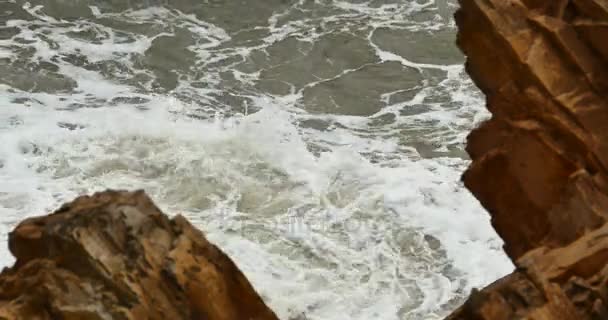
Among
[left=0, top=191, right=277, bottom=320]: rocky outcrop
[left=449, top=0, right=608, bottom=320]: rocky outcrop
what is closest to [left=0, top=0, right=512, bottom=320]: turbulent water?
[left=449, top=0, right=608, bottom=320]: rocky outcrop

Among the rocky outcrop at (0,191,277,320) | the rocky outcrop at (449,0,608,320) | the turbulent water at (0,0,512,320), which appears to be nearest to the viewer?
the rocky outcrop at (0,191,277,320)

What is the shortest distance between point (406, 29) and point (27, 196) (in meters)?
7.61

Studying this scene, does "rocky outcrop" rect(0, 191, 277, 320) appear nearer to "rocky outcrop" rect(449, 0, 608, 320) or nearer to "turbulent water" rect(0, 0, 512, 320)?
"rocky outcrop" rect(449, 0, 608, 320)

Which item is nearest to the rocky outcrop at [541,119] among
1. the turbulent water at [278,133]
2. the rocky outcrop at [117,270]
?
the rocky outcrop at [117,270]

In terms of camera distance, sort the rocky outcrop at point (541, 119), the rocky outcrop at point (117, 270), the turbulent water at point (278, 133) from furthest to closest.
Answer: the turbulent water at point (278, 133) → the rocky outcrop at point (541, 119) → the rocky outcrop at point (117, 270)

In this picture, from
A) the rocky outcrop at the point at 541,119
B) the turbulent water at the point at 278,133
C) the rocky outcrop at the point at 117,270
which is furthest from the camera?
the turbulent water at the point at 278,133

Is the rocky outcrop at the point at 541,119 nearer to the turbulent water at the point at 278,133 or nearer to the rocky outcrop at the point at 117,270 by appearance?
the rocky outcrop at the point at 117,270

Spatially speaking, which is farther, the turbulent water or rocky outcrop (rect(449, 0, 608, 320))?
the turbulent water

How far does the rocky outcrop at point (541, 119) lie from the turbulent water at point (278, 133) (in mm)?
3854

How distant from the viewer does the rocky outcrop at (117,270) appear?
4012 mm

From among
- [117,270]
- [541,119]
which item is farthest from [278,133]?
[117,270]

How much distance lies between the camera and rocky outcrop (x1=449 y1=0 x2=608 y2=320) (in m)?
5.19

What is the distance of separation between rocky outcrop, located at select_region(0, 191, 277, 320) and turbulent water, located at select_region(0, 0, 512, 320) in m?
5.00

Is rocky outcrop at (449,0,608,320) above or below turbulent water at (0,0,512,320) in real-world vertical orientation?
above
